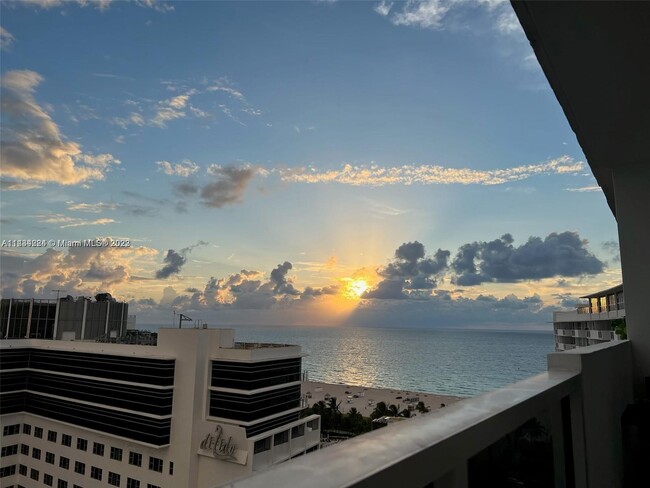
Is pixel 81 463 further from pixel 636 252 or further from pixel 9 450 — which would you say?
pixel 636 252

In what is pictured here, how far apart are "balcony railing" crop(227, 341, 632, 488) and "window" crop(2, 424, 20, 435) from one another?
116 feet

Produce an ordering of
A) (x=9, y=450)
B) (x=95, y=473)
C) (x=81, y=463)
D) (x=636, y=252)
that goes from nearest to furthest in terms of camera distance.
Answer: (x=636, y=252) < (x=95, y=473) < (x=81, y=463) < (x=9, y=450)

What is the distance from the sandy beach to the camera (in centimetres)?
4609

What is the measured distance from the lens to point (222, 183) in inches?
1516

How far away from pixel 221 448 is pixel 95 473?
1013 centimetres

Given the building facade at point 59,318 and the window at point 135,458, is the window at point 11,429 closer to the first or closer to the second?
the building facade at point 59,318

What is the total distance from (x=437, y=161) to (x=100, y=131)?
30.8 metres

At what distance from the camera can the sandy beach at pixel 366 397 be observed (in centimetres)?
4609

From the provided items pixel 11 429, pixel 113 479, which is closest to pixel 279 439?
pixel 113 479

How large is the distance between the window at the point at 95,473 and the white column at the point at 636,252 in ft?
98.7

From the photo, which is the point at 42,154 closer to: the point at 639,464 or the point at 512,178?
the point at 639,464

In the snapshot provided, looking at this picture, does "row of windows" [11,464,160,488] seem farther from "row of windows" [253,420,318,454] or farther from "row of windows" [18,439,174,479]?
"row of windows" [253,420,318,454]

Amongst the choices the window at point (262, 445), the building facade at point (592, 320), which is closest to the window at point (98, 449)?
the window at point (262, 445)

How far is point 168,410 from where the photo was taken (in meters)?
22.9
